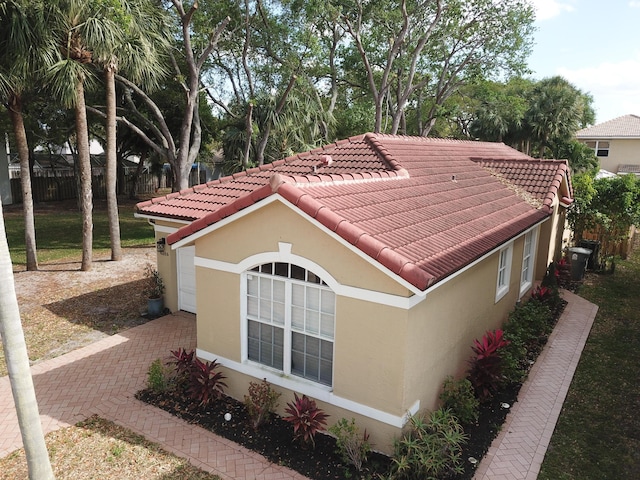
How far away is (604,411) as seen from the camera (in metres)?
8.75

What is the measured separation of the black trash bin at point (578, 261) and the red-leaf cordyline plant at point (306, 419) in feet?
43.5

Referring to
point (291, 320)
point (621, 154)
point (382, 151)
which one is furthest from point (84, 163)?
point (621, 154)

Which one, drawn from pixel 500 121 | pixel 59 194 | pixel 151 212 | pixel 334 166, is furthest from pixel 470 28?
pixel 59 194

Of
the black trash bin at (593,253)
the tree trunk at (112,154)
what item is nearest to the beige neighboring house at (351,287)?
the black trash bin at (593,253)

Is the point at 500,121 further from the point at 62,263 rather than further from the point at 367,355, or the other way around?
the point at 367,355

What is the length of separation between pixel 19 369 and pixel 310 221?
402cm

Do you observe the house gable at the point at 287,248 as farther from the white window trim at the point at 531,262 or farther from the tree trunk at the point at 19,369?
the white window trim at the point at 531,262

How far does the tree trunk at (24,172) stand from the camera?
51.3ft

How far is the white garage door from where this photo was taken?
41.7 ft

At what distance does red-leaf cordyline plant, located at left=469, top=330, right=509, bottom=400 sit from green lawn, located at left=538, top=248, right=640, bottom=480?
4.16 feet

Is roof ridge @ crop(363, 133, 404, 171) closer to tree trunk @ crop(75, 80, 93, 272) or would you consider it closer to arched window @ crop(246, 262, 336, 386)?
arched window @ crop(246, 262, 336, 386)

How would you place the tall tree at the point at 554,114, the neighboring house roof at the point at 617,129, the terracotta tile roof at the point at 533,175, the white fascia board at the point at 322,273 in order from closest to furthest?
1. the white fascia board at the point at 322,273
2. the terracotta tile roof at the point at 533,175
3. the tall tree at the point at 554,114
4. the neighboring house roof at the point at 617,129

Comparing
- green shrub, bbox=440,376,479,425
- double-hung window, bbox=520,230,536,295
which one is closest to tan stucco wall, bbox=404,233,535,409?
green shrub, bbox=440,376,479,425

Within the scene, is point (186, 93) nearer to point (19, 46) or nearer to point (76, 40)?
point (76, 40)
